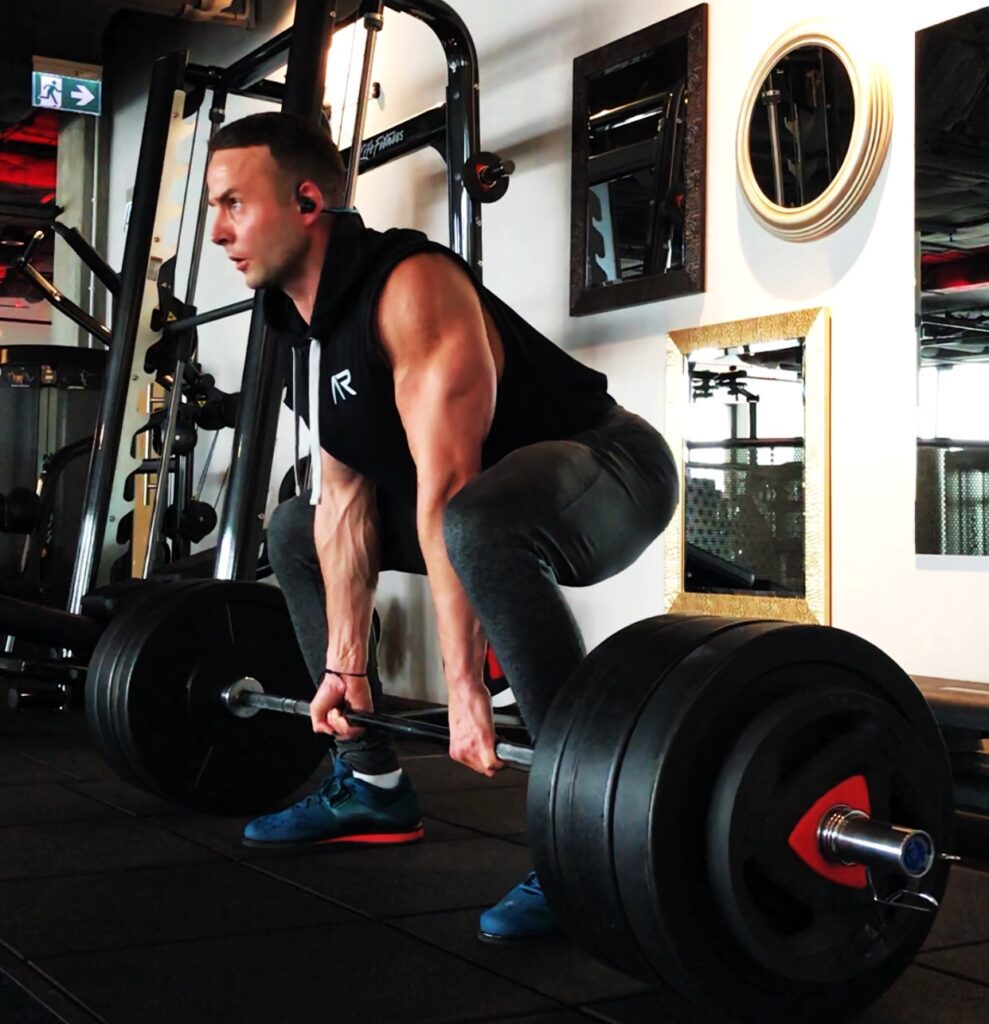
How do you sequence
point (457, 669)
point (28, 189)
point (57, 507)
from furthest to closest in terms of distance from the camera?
1. point (28, 189)
2. point (57, 507)
3. point (457, 669)

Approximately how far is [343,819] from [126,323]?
202 cm

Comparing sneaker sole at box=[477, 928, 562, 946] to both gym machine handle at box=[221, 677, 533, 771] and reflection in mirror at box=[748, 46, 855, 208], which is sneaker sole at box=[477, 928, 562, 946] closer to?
gym machine handle at box=[221, 677, 533, 771]

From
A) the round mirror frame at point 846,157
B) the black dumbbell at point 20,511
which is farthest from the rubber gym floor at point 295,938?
the black dumbbell at point 20,511

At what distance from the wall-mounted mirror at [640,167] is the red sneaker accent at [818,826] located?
6.21 feet

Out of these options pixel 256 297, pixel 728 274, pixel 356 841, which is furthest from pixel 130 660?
pixel 728 274

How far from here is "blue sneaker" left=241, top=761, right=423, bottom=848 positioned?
2.05 m

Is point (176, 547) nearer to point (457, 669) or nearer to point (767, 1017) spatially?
point (457, 669)

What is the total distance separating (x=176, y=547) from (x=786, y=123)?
2447mm

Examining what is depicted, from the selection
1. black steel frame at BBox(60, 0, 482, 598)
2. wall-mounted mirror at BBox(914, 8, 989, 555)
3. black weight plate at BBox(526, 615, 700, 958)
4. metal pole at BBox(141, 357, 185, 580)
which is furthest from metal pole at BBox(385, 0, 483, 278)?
black weight plate at BBox(526, 615, 700, 958)

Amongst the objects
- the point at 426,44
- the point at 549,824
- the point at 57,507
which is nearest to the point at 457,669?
the point at 549,824

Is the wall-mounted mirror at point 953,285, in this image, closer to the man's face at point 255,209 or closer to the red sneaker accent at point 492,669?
the red sneaker accent at point 492,669

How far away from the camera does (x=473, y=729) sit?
1.46m

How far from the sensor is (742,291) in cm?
285

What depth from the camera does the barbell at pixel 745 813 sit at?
1131mm
